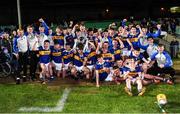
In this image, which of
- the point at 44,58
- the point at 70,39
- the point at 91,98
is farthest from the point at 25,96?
the point at 70,39

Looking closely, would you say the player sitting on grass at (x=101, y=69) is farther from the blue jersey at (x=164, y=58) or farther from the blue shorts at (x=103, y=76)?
the blue jersey at (x=164, y=58)

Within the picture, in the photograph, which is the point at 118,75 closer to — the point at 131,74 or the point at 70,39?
the point at 131,74

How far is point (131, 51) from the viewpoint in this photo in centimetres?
1900

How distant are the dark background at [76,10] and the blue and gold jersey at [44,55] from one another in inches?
770

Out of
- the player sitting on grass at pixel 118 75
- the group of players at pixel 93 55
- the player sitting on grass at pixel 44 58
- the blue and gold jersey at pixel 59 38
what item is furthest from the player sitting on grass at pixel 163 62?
the player sitting on grass at pixel 44 58

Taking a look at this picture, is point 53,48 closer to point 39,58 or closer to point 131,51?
point 39,58

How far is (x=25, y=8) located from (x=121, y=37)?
66.7ft

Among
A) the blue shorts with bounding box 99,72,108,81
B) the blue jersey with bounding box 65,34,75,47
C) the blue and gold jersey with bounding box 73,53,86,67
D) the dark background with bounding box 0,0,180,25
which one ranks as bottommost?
the blue shorts with bounding box 99,72,108,81

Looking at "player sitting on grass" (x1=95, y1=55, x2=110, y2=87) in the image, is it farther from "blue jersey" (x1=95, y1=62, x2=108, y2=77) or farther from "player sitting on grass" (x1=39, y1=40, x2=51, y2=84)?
"player sitting on grass" (x1=39, y1=40, x2=51, y2=84)

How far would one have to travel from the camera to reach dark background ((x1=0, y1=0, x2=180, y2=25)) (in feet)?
125

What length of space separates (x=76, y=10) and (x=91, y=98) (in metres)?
24.4

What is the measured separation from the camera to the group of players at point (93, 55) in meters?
18.1

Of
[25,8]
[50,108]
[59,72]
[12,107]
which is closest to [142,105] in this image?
[50,108]

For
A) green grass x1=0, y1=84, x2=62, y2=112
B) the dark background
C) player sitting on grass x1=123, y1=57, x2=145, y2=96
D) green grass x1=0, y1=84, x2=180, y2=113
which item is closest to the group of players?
player sitting on grass x1=123, y1=57, x2=145, y2=96
